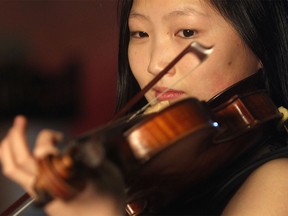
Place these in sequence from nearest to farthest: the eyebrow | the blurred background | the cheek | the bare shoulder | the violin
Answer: the violin → the bare shoulder → the eyebrow → the cheek → the blurred background

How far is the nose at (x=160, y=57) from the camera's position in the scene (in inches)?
36.9

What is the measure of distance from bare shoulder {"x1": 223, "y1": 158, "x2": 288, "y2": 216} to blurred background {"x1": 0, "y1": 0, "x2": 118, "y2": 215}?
1.41 m

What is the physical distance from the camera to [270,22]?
1.04 metres

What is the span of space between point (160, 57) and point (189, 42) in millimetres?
57

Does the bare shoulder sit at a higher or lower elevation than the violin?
lower

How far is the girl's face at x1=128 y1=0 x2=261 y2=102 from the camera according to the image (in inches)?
36.8

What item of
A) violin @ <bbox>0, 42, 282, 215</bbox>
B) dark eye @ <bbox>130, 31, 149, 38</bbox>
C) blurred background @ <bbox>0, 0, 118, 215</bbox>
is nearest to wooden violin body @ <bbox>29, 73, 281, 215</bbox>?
violin @ <bbox>0, 42, 282, 215</bbox>

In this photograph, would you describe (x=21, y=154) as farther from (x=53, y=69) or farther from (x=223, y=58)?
(x=53, y=69)

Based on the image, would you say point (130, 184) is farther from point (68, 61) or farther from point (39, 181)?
point (68, 61)

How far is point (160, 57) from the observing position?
94cm

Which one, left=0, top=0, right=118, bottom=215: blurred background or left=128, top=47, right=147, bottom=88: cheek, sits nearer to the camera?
left=128, top=47, right=147, bottom=88: cheek

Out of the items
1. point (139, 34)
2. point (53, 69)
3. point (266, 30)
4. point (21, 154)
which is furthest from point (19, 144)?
point (53, 69)

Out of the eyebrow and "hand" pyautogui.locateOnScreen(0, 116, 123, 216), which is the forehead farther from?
"hand" pyautogui.locateOnScreen(0, 116, 123, 216)

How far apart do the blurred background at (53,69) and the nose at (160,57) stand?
4.02 ft
